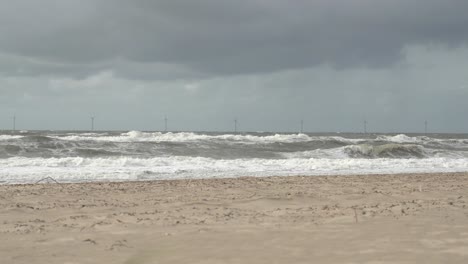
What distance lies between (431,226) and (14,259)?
491 centimetres

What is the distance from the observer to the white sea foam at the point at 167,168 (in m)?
13.3

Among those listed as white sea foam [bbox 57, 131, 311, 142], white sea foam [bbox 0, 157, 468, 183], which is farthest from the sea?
white sea foam [bbox 57, 131, 311, 142]

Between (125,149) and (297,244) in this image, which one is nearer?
(297,244)

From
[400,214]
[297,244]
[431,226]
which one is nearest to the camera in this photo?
[297,244]

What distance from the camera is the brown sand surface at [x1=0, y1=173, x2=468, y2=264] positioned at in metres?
4.51

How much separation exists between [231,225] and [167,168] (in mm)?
10133

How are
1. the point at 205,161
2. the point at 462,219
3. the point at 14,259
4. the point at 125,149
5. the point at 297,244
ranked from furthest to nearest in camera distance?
the point at 125,149 → the point at 205,161 → the point at 462,219 → the point at 297,244 → the point at 14,259

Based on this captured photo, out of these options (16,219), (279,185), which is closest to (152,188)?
(279,185)

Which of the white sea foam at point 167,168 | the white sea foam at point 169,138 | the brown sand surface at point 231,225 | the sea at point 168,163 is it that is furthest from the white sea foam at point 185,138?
the brown sand surface at point 231,225

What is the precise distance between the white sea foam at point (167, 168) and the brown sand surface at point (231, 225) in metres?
3.54

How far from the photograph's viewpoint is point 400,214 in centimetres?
671

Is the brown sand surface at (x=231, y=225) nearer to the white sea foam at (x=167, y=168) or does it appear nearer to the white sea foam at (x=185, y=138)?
the white sea foam at (x=167, y=168)

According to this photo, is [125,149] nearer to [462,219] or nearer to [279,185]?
[279,185]

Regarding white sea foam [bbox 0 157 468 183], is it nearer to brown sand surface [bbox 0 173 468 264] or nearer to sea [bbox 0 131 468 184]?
sea [bbox 0 131 468 184]
